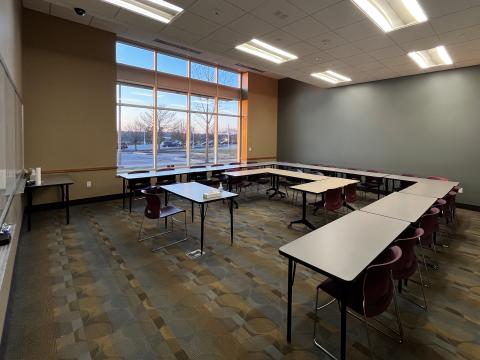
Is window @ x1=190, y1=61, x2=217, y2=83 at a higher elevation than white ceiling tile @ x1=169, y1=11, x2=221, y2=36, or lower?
higher

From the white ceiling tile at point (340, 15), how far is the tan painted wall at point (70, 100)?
16.3 ft

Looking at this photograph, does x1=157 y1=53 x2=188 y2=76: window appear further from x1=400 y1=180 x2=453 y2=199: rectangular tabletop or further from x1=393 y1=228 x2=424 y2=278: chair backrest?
x1=393 y1=228 x2=424 y2=278: chair backrest

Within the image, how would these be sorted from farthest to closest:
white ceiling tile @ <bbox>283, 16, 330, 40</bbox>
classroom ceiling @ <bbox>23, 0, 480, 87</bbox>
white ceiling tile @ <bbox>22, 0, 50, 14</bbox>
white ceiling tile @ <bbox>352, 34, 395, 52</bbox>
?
white ceiling tile @ <bbox>22, 0, 50, 14</bbox>, white ceiling tile @ <bbox>352, 34, 395, 52</bbox>, white ceiling tile @ <bbox>283, 16, 330, 40</bbox>, classroom ceiling @ <bbox>23, 0, 480, 87</bbox>

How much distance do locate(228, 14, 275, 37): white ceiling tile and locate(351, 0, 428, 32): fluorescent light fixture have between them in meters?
1.32

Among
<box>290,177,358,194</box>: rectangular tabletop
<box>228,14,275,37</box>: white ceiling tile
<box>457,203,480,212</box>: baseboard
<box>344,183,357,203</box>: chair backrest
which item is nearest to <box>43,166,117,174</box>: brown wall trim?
<box>228,14,275,37</box>: white ceiling tile

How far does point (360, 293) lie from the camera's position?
1.93 meters

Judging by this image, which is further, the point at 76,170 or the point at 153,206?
the point at 76,170

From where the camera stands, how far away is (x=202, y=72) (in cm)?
839

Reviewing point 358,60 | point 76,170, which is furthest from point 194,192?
point 358,60

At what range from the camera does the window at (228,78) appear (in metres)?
8.94

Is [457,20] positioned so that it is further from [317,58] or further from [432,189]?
[432,189]

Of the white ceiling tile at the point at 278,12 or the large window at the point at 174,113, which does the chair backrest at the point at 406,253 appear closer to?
the white ceiling tile at the point at 278,12

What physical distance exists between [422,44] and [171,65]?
6.15 m

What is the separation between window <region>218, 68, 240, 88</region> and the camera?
29.3 feet
